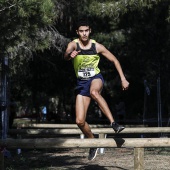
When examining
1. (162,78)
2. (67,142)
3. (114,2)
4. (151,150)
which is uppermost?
(114,2)

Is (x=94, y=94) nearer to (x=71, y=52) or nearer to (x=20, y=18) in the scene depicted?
(x=71, y=52)

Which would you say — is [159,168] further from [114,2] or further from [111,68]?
[111,68]

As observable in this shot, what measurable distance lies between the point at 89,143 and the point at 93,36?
550 inches

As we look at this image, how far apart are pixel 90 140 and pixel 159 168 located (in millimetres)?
2584

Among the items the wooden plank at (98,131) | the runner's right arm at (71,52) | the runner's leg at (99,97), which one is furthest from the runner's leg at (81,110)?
the wooden plank at (98,131)

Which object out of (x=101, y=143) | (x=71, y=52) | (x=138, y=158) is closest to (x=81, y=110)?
(x=101, y=143)

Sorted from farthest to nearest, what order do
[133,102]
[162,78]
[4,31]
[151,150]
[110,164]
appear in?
[133,102] → [162,78] → [151,150] → [110,164] → [4,31]

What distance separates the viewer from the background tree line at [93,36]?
27.5 ft

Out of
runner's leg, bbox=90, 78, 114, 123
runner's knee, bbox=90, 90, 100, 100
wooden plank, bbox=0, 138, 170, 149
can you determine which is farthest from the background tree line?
wooden plank, bbox=0, 138, 170, 149

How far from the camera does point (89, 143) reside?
22.6 feet

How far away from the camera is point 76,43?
7.32m

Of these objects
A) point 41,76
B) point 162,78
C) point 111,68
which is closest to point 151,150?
point 162,78

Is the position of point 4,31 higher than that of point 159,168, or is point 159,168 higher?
point 4,31

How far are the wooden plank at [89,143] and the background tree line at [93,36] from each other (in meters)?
2.19
